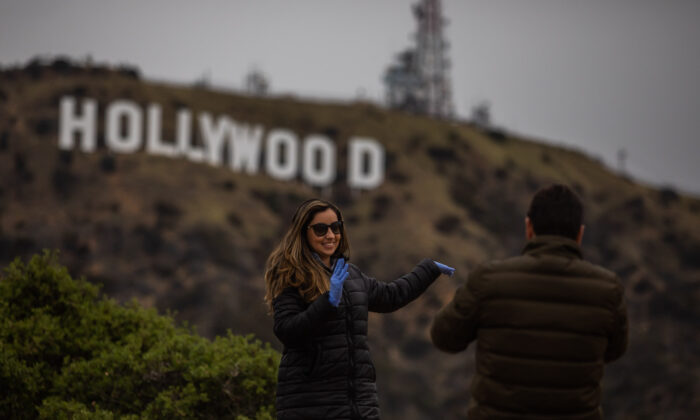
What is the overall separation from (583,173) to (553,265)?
74.5 m

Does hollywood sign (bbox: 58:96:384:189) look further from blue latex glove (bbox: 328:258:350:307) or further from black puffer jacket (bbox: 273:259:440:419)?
blue latex glove (bbox: 328:258:350:307)

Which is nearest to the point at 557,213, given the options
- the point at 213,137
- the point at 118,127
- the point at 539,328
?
the point at 539,328

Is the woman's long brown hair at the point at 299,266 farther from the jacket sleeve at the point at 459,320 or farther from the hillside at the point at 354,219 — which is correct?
the hillside at the point at 354,219

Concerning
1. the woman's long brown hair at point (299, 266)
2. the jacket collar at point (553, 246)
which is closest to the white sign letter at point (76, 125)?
the woman's long brown hair at point (299, 266)

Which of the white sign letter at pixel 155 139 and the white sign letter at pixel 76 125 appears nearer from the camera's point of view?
the white sign letter at pixel 76 125

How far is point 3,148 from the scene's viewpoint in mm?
57250

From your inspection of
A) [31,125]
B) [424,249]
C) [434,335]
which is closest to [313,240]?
[434,335]

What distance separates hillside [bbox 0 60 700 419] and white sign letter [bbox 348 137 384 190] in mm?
978

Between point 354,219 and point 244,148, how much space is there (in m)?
9.45

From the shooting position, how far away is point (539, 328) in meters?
3.30

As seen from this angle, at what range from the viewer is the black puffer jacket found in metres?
4.02

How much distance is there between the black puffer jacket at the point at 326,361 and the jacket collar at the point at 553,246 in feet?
3.33

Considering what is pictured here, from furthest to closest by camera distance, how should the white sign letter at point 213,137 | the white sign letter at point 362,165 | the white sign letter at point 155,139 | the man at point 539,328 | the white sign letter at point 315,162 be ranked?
the white sign letter at point 315,162 < the white sign letter at point 362,165 < the white sign letter at point 213,137 < the white sign letter at point 155,139 < the man at point 539,328

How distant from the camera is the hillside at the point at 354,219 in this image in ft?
155
